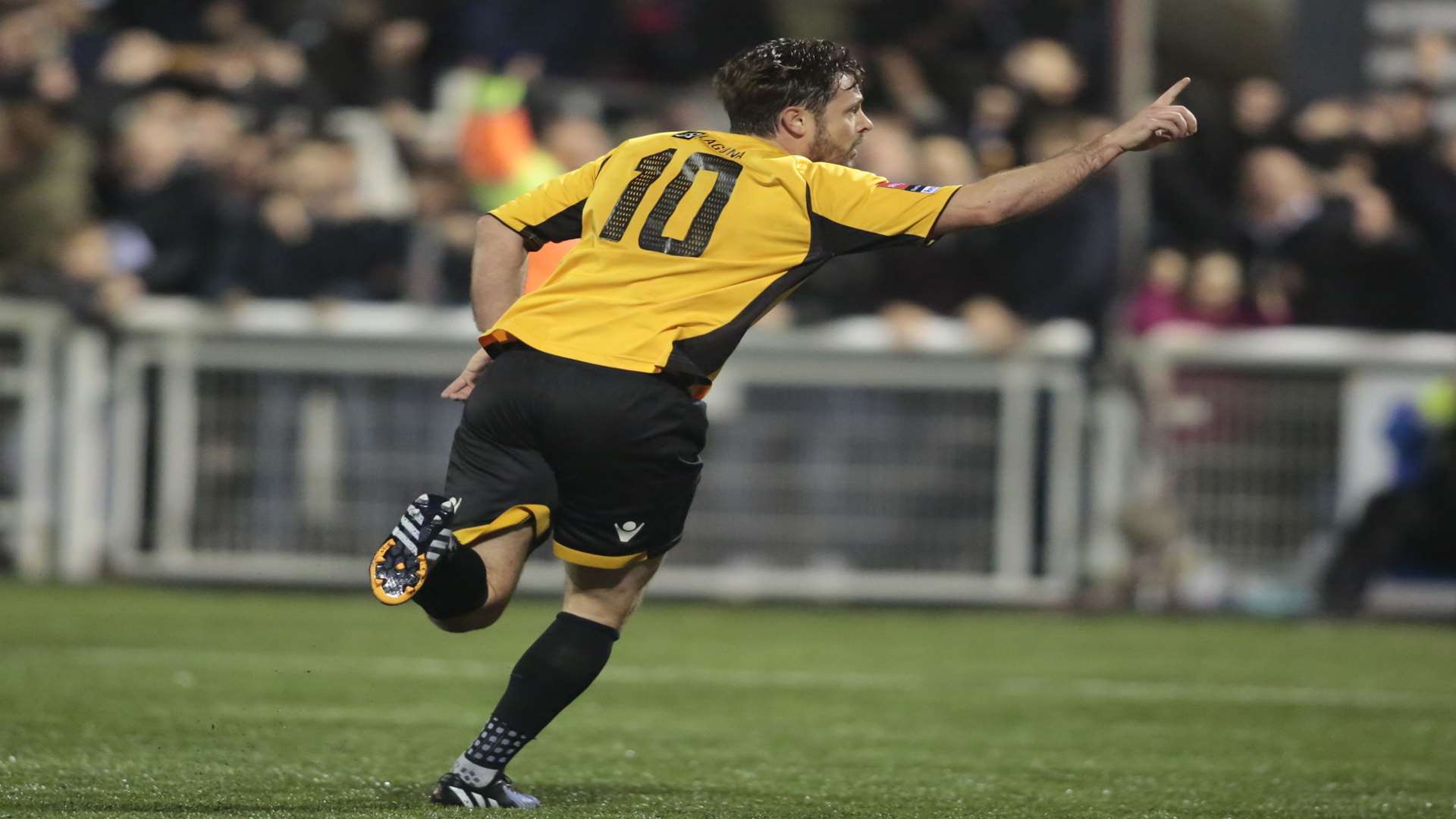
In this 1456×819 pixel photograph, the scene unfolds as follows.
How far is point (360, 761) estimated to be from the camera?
581 cm

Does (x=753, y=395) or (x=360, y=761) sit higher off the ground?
(x=753, y=395)

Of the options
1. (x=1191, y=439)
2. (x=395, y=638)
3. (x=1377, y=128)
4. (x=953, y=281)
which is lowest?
(x=395, y=638)

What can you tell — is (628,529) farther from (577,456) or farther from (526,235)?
(526,235)

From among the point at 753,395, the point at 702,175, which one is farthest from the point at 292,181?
the point at 702,175

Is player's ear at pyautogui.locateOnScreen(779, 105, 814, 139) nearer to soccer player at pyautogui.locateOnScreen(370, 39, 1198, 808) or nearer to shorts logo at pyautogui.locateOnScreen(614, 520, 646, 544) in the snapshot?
soccer player at pyautogui.locateOnScreen(370, 39, 1198, 808)

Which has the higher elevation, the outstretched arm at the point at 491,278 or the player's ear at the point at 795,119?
the player's ear at the point at 795,119

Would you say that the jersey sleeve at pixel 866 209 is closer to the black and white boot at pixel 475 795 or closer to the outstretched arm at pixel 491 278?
the outstretched arm at pixel 491 278

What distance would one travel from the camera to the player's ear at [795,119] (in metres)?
4.97

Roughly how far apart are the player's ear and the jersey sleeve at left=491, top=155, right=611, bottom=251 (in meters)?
0.41

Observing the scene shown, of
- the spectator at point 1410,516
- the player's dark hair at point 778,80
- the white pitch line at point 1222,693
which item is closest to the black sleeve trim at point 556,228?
the player's dark hair at point 778,80

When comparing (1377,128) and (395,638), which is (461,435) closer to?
(395,638)

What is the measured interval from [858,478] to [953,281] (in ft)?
4.49

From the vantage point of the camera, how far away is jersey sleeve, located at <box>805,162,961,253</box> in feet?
15.5

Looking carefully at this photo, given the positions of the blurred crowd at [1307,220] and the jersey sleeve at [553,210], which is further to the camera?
the blurred crowd at [1307,220]
